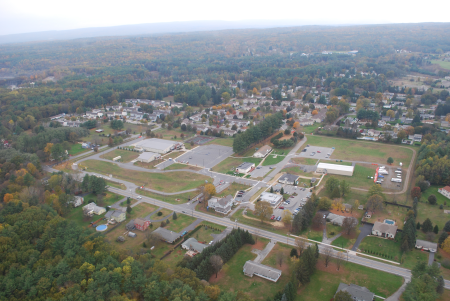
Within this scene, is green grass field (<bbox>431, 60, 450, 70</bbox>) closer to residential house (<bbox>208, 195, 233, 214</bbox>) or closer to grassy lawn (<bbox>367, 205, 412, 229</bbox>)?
grassy lawn (<bbox>367, 205, 412, 229</bbox>)

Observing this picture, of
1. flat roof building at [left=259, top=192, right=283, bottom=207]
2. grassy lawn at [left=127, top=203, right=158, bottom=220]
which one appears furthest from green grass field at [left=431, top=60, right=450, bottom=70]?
grassy lawn at [left=127, top=203, right=158, bottom=220]

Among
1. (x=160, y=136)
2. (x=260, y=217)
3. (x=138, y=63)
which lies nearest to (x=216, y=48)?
(x=138, y=63)

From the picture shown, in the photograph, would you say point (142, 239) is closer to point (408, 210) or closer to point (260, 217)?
point (260, 217)

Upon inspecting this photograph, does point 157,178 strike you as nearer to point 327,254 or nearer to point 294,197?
point 294,197

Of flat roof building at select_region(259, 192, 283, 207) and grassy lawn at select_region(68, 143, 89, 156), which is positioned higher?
flat roof building at select_region(259, 192, 283, 207)

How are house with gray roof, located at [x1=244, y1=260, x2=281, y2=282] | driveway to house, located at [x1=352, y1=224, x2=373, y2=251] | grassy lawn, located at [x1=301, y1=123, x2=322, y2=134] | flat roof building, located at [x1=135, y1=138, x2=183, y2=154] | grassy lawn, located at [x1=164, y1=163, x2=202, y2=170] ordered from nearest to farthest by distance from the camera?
house with gray roof, located at [x1=244, y1=260, x2=281, y2=282] < driveway to house, located at [x1=352, y1=224, x2=373, y2=251] < grassy lawn, located at [x1=164, y1=163, x2=202, y2=170] < flat roof building, located at [x1=135, y1=138, x2=183, y2=154] < grassy lawn, located at [x1=301, y1=123, x2=322, y2=134]
